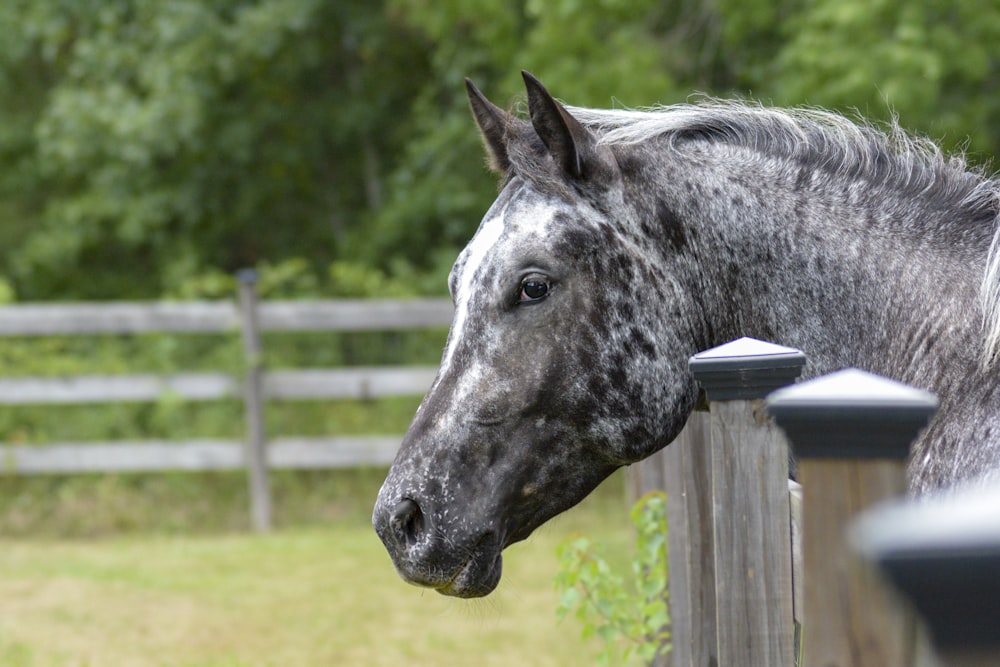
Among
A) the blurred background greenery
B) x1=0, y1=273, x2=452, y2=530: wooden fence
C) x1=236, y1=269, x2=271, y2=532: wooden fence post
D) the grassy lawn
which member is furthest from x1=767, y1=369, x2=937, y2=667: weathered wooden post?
x1=236, y1=269, x2=271, y2=532: wooden fence post

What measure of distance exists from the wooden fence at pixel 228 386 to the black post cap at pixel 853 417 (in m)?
7.28

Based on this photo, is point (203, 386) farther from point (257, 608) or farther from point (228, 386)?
point (257, 608)

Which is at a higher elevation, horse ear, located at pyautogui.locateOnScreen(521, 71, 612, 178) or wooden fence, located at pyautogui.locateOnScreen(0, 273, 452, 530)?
wooden fence, located at pyautogui.locateOnScreen(0, 273, 452, 530)

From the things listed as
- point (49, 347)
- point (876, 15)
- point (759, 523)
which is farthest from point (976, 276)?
point (49, 347)

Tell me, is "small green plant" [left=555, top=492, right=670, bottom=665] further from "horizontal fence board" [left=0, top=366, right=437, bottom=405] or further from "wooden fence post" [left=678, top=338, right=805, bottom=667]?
"horizontal fence board" [left=0, top=366, right=437, bottom=405]

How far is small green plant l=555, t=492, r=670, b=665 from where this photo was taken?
11.4ft

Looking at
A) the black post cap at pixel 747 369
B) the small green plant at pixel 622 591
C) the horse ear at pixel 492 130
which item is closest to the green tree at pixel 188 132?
the small green plant at pixel 622 591

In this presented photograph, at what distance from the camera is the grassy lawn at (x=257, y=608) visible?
5199mm

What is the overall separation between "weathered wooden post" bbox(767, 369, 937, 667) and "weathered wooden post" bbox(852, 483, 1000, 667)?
22 cm

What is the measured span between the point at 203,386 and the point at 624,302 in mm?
6735

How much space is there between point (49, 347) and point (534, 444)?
7.48 meters

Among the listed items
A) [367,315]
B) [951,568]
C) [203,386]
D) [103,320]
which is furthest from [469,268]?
[103,320]

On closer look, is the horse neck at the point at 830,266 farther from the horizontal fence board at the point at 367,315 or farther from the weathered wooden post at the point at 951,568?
the horizontal fence board at the point at 367,315

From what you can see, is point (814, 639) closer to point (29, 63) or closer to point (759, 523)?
point (759, 523)
